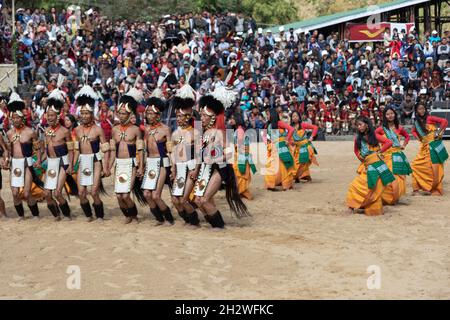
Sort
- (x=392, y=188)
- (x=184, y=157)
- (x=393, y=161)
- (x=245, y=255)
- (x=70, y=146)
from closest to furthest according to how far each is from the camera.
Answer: (x=245, y=255), (x=184, y=157), (x=70, y=146), (x=392, y=188), (x=393, y=161)

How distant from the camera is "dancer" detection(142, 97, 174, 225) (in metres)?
11.2

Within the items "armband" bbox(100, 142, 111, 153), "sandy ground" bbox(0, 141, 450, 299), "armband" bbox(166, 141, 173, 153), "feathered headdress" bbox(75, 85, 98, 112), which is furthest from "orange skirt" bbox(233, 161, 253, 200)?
"feathered headdress" bbox(75, 85, 98, 112)

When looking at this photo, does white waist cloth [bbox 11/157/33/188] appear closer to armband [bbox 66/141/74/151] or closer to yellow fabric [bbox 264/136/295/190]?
armband [bbox 66/141/74/151]

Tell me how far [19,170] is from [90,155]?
1.12 m

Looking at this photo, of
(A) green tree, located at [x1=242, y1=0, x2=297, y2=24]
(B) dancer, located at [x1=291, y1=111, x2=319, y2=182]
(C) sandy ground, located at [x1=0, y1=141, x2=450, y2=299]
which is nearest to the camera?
(C) sandy ground, located at [x1=0, y1=141, x2=450, y2=299]

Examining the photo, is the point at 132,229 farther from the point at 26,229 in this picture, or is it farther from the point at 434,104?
the point at 434,104

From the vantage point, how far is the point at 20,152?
1188 cm

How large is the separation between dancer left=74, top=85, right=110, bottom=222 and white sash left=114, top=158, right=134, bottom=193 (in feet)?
0.96

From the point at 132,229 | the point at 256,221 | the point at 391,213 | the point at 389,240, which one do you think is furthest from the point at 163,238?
the point at 391,213

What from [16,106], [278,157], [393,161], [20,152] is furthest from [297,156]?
[16,106]

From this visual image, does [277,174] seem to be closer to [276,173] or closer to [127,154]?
[276,173]

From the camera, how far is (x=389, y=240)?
10000mm

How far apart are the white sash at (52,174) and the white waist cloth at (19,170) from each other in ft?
1.14

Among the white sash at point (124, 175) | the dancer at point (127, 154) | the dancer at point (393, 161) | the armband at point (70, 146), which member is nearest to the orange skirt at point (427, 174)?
the dancer at point (393, 161)
